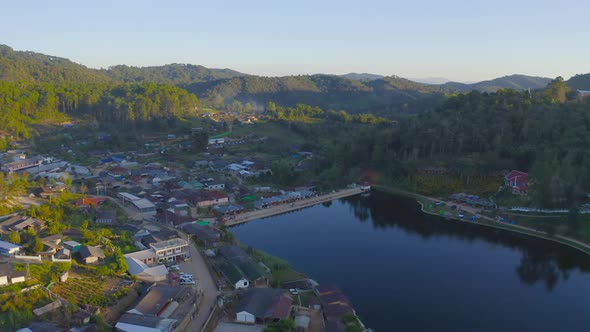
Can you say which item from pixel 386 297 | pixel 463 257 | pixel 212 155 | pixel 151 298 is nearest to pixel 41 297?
pixel 151 298

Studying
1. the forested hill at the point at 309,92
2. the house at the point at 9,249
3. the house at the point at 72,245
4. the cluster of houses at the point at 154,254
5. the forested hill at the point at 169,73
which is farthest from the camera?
the forested hill at the point at 169,73

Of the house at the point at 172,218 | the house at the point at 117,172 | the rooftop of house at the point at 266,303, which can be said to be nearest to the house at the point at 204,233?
the house at the point at 172,218

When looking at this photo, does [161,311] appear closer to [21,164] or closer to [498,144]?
[498,144]

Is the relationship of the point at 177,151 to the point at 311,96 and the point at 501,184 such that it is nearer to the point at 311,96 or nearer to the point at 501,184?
the point at 501,184

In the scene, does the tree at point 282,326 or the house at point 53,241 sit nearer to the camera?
the tree at point 282,326

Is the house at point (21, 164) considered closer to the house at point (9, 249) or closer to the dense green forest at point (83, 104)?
the dense green forest at point (83, 104)

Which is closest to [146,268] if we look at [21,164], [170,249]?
[170,249]
